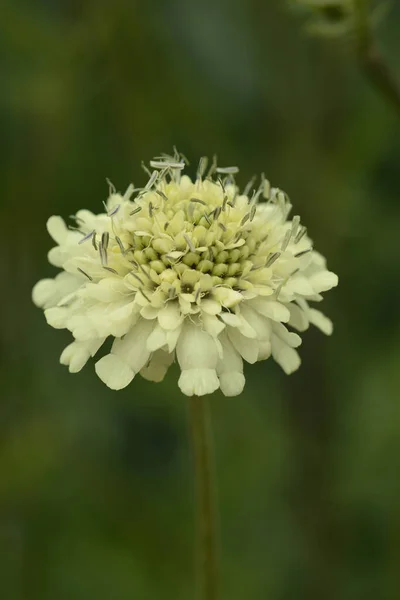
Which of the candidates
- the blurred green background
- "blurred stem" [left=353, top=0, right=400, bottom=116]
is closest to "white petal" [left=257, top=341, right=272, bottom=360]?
"blurred stem" [left=353, top=0, right=400, bottom=116]

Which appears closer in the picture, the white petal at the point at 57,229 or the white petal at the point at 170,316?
the white petal at the point at 170,316

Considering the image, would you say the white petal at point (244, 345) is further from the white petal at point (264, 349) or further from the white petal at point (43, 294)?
the white petal at point (43, 294)

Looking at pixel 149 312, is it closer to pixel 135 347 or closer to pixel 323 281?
pixel 135 347

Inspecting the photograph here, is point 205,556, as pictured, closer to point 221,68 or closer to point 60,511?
point 60,511

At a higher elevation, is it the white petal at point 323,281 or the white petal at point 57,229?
the white petal at point 57,229

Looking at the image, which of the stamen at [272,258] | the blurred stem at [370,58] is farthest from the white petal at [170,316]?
the blurred stem at [370,58]

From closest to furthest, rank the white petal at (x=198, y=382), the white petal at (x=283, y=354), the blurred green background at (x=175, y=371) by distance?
1. the white petal at (x=198, y=382)
2. the white petal at (x=283, y=354)
3. the blurred green background at (x=175, y=371)
